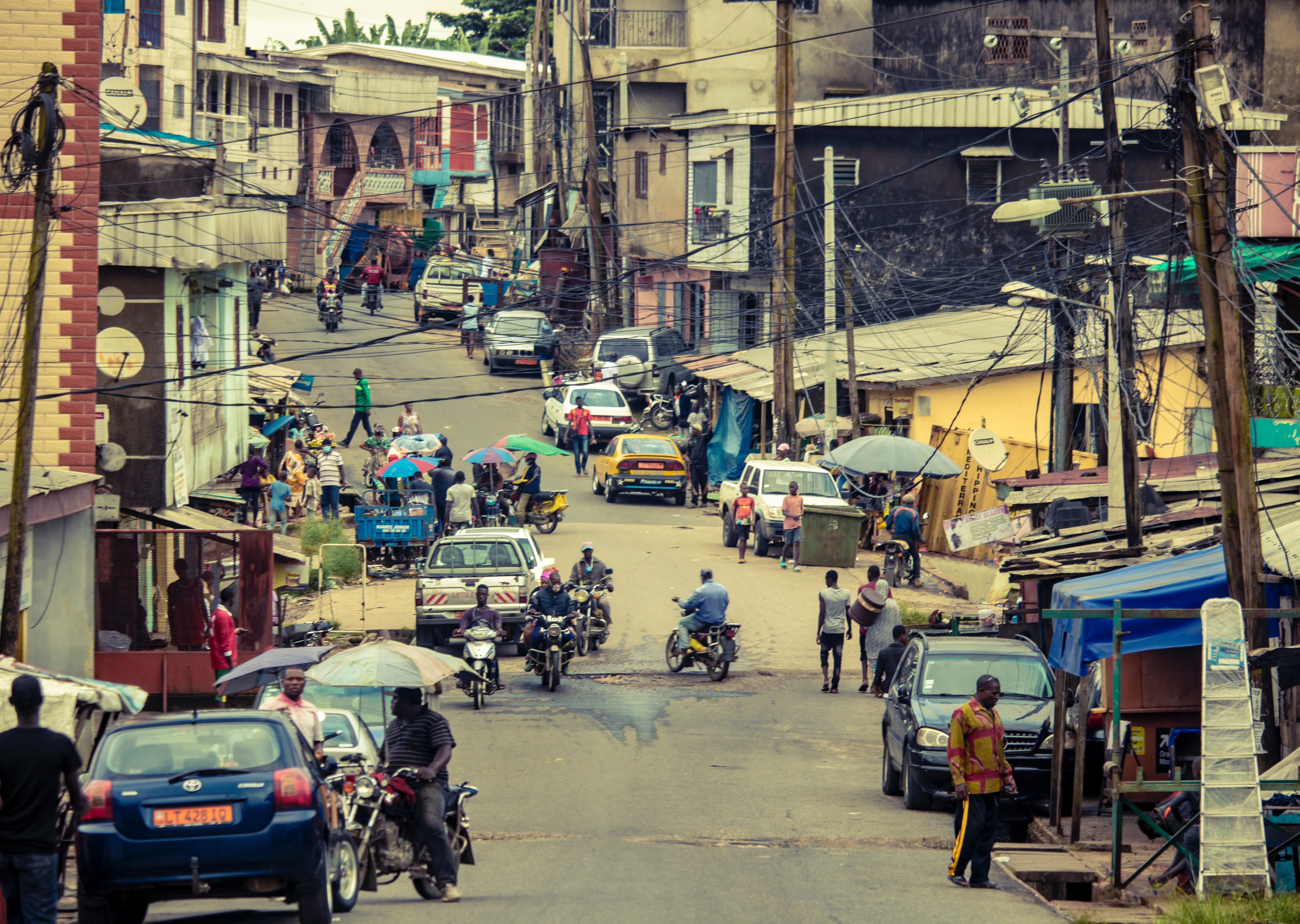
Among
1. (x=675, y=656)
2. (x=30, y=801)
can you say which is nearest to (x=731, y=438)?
(x=675, y=656)

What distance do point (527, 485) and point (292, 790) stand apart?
2416 cm

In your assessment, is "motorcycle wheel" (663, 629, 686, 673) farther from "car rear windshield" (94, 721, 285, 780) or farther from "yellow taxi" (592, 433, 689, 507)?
"car rear windshield" (94, 721, 285, 780)

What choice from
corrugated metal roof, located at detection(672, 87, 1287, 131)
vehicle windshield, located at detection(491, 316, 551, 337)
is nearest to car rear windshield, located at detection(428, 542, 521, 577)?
vehicle windshield, located at detection(491, 316, 551, 337)

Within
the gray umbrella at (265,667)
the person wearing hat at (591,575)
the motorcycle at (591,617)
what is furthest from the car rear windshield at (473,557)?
the gray umbrella at (265,667)

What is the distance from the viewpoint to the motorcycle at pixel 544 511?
107 ft

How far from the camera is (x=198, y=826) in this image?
9102 millimetres

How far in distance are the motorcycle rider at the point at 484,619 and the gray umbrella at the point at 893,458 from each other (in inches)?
373

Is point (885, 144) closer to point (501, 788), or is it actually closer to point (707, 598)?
point (707, 598)

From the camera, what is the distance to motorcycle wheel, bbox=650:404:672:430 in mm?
44969

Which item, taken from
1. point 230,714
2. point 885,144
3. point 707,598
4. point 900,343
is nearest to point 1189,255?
point 707,598

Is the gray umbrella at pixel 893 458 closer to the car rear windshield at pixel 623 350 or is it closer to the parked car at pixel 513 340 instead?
the car rear windshield at pixel 623 350

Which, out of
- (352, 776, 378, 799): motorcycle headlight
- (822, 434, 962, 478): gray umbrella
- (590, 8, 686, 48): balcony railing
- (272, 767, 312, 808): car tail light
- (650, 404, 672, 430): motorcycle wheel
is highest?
(590, 8, 686, 48): balcony railing

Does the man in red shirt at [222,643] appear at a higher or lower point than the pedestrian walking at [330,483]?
lower

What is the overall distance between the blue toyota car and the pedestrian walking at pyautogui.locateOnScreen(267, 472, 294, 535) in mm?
21243
